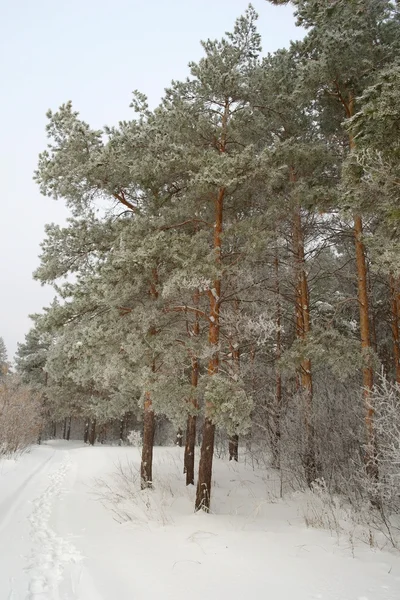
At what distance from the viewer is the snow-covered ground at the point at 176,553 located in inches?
171

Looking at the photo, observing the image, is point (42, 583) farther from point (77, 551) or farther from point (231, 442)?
point (231, 442)

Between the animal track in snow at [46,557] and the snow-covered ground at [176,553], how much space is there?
0.05 feet

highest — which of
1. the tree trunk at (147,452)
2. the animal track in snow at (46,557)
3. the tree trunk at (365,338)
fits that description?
the tree trunk at (365,338)

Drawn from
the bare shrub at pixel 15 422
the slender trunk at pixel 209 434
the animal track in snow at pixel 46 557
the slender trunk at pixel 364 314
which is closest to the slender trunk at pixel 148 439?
the slender trunk at pixel 209 434

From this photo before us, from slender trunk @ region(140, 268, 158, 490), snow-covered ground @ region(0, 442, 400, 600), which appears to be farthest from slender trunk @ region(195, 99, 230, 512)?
slender trunk @ region(140, 268, 158, 490)

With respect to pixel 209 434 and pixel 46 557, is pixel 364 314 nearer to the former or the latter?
pixel 209 434

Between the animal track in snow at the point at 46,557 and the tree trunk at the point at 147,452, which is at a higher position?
the tree trunk at the point at 147,452

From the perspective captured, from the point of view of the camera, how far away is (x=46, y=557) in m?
5.63

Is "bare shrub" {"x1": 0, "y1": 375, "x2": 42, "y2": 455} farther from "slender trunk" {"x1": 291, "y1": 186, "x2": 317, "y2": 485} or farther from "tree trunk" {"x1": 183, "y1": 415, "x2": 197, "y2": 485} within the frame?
"slender trunk" {"x1": 291, "y1": 186, "x2": 317, "y2": 485}

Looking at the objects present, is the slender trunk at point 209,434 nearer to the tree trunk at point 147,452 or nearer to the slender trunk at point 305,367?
the slender trunk at point 305,367

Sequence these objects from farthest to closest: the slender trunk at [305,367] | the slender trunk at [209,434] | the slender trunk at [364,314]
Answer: the slender trunk at [305,367] < the slender trunk at [209,434] < the slender trunk at [364,314]

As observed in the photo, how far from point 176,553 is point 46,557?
1977 millimetres

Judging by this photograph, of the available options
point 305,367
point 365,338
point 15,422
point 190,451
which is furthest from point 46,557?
point 15,422

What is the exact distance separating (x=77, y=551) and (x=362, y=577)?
14.0 feet
